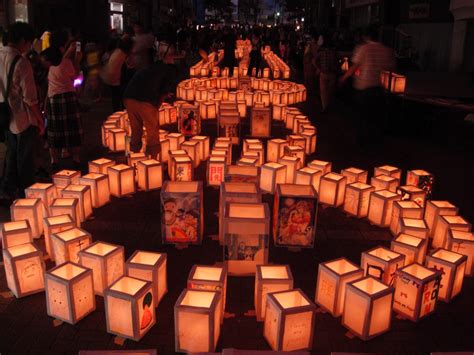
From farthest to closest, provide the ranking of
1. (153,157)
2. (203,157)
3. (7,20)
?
(7,20)
(203,157)
(153,157)

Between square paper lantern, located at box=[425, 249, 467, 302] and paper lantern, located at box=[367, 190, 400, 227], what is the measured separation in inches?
41.7

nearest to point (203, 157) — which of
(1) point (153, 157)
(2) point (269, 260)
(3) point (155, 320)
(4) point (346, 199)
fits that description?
(1) point (153, 157)

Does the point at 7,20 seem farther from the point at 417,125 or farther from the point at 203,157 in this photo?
the point at 417,125

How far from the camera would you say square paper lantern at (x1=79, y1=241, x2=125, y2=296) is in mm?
3184

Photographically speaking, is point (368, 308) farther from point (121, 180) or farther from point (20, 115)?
point (20, 115)

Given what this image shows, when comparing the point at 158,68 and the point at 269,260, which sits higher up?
the point at 158,68

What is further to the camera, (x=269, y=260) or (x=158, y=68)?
(x=158, y=68)

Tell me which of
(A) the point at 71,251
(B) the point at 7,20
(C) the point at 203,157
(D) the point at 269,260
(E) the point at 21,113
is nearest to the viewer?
(A) the point at 71,251

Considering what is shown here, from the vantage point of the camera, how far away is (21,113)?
14.9ft

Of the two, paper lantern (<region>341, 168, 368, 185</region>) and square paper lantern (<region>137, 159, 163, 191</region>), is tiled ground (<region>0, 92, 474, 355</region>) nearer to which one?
square paper lantern (<region>137, 159, 163, 191</region>)

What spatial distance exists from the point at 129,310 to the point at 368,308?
1330mm

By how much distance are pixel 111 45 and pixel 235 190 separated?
716 cm

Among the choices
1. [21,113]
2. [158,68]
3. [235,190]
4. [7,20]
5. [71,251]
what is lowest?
[71,251]

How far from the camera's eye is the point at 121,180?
5016 mm
